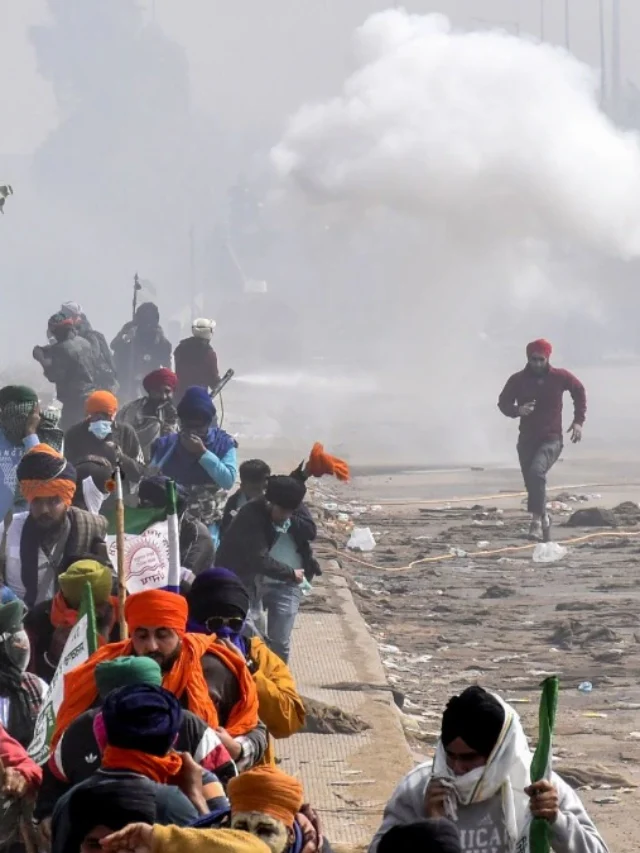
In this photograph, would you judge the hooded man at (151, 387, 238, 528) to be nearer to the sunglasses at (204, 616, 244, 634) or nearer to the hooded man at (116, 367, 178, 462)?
the hooded man at (116, 367, 178, 462)

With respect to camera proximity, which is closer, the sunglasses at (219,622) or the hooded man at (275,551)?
the sunglasses at (219,622)

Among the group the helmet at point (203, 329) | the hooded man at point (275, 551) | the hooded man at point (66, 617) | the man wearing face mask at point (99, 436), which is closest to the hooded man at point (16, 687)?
the hooded man at point (66, 617)

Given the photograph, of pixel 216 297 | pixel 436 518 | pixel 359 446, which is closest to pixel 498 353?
pixel 359 446

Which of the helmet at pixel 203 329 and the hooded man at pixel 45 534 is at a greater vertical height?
the helmet at pixel 203 329

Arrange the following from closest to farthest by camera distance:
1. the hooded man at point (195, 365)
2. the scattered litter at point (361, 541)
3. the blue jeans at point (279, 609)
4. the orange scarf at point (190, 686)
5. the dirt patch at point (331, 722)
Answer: the orange scarf at point (190, 686) < the dirt patch at point (331, 722) < the blue jeans at point (279, 609) < the hooded man at point (195, 365) < the scattered litter at point (361, 541)

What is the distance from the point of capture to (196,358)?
14.9m

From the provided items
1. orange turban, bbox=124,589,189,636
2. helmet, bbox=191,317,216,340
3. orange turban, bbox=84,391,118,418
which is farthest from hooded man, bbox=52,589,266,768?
helmet, bbox=191,317,216,340

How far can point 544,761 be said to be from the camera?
4434mm

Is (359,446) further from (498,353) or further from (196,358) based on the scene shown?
(498,353)

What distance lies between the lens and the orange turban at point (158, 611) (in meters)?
5.32

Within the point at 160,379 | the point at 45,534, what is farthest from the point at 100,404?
the point at 45,534

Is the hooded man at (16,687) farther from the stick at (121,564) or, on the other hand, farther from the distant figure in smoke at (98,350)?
the distant figure in smoke at (98,350)

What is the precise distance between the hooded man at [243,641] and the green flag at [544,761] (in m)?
1.27

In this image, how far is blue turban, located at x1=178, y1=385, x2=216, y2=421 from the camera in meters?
9.97
